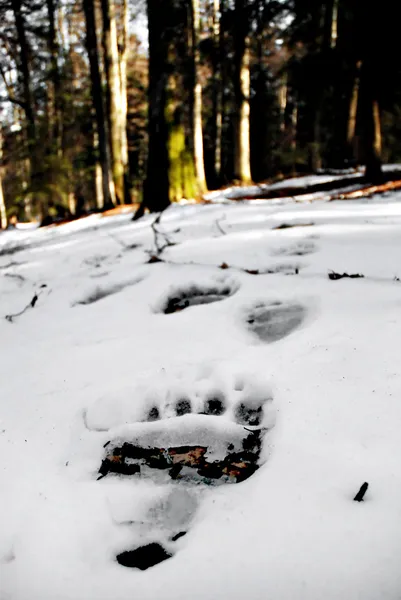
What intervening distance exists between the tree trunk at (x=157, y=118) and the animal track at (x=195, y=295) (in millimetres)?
4106

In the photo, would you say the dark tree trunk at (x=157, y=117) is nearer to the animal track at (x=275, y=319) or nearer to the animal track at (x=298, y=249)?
the animal track at (x=298, y=249)

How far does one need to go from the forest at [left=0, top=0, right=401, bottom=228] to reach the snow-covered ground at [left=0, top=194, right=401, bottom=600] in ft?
15.1

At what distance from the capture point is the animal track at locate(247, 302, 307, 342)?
193 cm

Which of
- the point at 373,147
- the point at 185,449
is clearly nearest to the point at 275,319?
the point at 185,449

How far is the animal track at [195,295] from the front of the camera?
2.46m

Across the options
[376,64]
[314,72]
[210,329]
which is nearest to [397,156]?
[314,72]

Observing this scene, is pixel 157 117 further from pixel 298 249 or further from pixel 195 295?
pixel 195 295

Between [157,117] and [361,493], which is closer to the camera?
[361,493]

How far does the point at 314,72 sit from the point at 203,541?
13968 mm

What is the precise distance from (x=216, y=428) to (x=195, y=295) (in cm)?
131

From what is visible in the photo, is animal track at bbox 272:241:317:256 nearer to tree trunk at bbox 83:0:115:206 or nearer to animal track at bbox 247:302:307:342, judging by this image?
animal track at bbox 247:302:307:342

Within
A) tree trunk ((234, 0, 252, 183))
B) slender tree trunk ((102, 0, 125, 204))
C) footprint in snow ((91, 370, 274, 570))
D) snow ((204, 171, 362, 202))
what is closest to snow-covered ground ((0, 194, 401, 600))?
footprint in snow ((91, 370, 274, 570))

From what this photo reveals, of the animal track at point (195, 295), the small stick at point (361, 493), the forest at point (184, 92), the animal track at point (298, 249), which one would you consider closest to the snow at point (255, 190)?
the forest at point (184, 92)

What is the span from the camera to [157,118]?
258 inches
